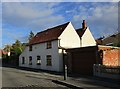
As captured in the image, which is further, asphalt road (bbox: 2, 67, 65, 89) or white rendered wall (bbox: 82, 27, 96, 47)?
white rendered wall (bbox: 82, 27, 96, 47)

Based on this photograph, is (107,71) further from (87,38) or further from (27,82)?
(87,38)

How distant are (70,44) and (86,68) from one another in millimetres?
10531

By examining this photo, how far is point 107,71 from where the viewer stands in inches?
829

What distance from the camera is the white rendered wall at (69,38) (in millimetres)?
35247

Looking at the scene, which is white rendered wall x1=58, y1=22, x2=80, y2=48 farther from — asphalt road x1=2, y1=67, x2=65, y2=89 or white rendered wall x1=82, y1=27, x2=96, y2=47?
asphalt road x1=2, y1=67, x2=65, y2=89

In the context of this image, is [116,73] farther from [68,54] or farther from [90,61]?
[68,54]

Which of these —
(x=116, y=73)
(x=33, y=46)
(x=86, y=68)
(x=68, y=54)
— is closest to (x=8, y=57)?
(x=33, y=46)

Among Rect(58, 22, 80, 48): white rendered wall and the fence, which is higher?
Rect(58, 22, 80, 48): white rendered wall

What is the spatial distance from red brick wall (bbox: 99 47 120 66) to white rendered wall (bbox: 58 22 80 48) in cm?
982

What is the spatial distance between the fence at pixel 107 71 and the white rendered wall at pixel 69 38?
11.9m

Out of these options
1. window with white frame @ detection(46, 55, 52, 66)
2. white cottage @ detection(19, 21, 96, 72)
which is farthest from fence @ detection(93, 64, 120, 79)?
window with white frame @ detection(46, 55, 52, 66)

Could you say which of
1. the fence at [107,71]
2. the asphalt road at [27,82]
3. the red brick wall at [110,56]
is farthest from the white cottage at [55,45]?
the asphalt road at [27,82]

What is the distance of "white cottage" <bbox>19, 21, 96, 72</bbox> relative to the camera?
1353 inches

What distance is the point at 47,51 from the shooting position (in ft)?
122
